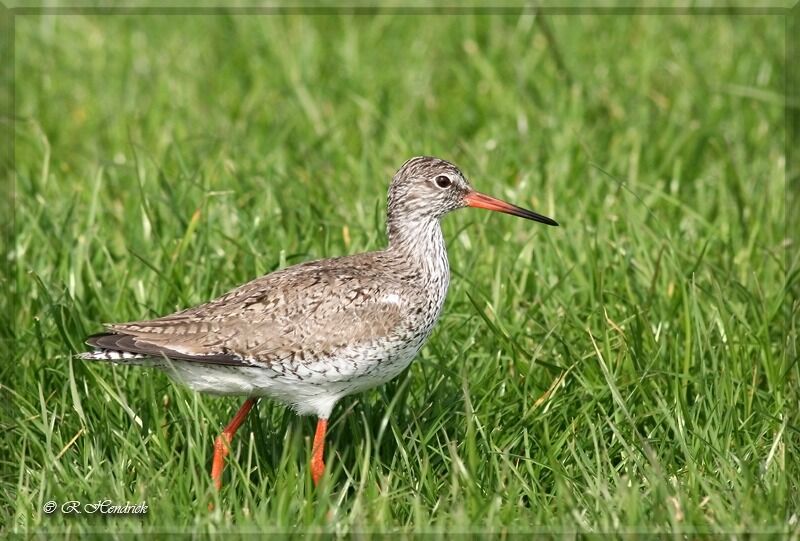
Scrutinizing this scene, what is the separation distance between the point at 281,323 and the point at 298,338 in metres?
0.12

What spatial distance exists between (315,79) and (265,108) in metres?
0.68

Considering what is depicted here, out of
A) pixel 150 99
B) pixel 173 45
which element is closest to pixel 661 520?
pixel 150 99

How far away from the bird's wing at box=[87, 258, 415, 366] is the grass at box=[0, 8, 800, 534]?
0.41 m

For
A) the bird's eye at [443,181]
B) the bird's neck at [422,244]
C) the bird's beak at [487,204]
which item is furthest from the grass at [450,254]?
the bird's eye at [443,181]

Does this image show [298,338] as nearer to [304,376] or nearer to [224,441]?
[304,376]

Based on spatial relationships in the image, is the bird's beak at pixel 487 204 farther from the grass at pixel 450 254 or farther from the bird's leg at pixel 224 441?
the bird's leg at pixel 224 441

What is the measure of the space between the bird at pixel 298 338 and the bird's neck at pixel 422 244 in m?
0.04

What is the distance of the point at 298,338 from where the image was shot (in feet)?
19.2

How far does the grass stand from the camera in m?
5.68

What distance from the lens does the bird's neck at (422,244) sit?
6.36m

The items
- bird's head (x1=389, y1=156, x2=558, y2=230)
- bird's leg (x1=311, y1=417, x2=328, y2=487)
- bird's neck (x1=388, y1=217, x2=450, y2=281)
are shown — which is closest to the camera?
bird's leg (x1=311, y1=417, x2=328, y2=487)

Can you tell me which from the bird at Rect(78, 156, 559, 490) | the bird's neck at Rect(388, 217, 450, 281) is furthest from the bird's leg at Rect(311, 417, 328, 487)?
the bird's neck at Rect(388, 217, 450, 281)

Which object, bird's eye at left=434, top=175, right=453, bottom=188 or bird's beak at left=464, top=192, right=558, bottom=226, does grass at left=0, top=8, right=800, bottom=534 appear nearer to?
bird's beak at left=464, top=192, right=558, bottom=226

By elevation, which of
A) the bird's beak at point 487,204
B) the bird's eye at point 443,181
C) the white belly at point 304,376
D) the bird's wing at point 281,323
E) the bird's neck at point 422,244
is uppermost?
the bird's eye at point 443,181
